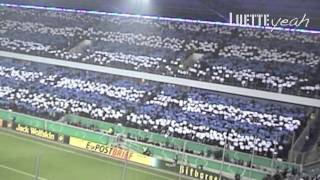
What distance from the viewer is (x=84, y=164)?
2309 cm

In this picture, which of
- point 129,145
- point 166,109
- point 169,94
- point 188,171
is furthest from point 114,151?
point 169,94

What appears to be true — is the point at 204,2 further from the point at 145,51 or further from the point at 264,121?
the point at 264,121

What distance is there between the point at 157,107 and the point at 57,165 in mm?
7683

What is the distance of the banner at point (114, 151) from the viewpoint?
23891 millimetres

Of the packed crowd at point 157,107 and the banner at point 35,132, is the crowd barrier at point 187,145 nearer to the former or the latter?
the packed crowd at point 157,107

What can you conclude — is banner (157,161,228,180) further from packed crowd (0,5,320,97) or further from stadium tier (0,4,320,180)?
packed crowd (0,5,320,97)

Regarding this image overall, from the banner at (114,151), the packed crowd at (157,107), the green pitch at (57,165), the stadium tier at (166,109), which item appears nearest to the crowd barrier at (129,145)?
the banner at (114,151)

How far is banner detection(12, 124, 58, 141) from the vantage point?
89.9ft

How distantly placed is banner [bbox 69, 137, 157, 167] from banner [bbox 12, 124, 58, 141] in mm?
1173

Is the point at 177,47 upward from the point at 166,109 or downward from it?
upward

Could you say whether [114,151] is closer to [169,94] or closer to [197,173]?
[197,173]

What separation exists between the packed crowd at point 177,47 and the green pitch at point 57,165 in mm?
6718

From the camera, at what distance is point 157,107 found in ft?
93.2

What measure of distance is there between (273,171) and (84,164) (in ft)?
26.2
